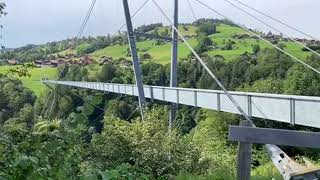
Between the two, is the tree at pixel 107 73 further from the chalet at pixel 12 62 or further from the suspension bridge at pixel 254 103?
the chalet at pixel 12 62

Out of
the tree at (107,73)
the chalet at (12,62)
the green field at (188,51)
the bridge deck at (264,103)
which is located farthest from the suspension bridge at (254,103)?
the green field at (188,51)

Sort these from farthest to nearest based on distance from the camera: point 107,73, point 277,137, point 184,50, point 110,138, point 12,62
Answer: point 184,50 → point 107,73 → point 110,138 → point 12,62 → point 277,137

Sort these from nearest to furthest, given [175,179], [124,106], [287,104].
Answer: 1. [175,179]
2. [287,104]
3. [124,106]

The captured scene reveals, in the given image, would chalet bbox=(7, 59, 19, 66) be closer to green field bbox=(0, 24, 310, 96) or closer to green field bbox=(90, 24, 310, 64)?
green field bbox=(0, 24, 310, 96)

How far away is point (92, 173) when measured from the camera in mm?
1694

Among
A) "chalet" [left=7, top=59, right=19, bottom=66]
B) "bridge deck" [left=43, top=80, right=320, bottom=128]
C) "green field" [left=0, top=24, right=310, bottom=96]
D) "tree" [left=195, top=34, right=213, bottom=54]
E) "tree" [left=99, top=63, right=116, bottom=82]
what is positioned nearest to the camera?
"chalet" [left=7, top=59, right=19, bottom=66]

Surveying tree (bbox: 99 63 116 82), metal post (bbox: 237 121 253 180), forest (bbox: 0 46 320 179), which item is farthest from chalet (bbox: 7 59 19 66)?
tree (bbox: 99 63 116 82)

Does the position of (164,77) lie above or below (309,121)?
below

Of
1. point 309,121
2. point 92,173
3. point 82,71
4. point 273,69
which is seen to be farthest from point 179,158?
point 82,71

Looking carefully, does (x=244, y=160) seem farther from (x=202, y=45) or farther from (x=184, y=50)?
(x=184, y=50)

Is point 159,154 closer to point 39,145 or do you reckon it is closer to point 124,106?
point 39,145

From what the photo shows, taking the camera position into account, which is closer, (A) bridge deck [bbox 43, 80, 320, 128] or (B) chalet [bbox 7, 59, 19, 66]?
(B) chalet [bbox 7, 59, 19, 66]

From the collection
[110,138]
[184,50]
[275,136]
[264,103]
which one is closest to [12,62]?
[275,136]

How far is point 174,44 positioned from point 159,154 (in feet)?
29.3
